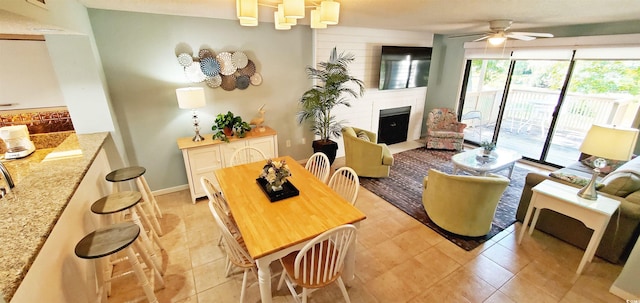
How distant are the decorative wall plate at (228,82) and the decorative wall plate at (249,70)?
15 cm

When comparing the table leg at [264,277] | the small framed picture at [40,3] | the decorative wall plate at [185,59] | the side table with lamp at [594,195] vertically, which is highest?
the small framed picture at [40,3]

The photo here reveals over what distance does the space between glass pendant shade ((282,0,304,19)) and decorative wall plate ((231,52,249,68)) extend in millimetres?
1922

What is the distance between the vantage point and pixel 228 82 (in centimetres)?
356

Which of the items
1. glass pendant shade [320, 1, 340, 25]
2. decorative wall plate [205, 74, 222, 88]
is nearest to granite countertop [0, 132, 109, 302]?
decorative wall plate [205, 74, 222, 88]

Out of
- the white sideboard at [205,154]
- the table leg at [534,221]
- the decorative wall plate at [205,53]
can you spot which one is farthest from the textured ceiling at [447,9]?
the table leg at [534,221]

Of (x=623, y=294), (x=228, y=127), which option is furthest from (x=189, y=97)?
(x=623, y=294)

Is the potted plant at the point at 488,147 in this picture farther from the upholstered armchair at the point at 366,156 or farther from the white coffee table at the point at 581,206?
the upholstered armchair at the point at 366,156

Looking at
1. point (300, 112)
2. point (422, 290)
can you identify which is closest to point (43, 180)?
point (422, 290)

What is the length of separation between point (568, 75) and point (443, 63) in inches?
84.8

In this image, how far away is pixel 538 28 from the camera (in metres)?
4.11

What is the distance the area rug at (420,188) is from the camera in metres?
2.83

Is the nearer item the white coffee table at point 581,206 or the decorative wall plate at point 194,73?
the white coffee table at point 581,206

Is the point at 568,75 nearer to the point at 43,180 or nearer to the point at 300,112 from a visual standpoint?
the point at 300,112

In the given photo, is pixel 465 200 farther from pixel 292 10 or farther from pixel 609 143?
pixel 292 10
